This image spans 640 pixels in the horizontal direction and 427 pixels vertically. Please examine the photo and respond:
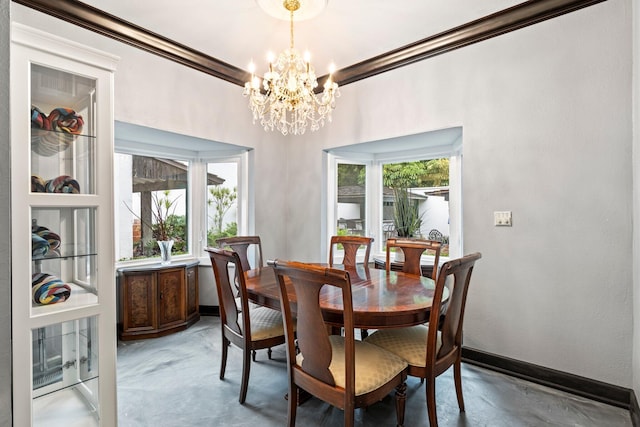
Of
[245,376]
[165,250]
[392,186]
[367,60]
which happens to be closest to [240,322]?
[245,376]

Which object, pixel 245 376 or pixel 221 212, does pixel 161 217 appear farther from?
pixel 245 376

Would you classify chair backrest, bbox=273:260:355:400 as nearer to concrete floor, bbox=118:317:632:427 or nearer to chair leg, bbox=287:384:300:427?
chair leg, bbox=287:384:300:427

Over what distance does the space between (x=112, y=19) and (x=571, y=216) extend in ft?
12.3

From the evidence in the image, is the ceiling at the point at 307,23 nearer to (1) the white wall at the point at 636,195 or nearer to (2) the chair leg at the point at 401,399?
(1) the white wall at the point at 636,195

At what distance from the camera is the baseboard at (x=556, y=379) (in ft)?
6.68

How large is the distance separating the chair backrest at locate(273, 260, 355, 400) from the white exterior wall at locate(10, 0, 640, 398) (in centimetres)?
165

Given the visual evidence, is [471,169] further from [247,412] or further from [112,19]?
[112,19]

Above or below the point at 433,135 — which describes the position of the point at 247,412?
below

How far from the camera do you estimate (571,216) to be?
222 cm

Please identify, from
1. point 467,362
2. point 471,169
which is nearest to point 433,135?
point 471,169

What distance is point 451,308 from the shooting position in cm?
172

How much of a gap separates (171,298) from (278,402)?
1771 mm

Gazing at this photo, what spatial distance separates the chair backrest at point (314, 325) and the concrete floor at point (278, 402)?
1.57 ft

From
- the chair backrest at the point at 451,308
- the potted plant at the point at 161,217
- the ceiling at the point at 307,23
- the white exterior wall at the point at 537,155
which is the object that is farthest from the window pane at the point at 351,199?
the chair backrest at the point at 451,308
